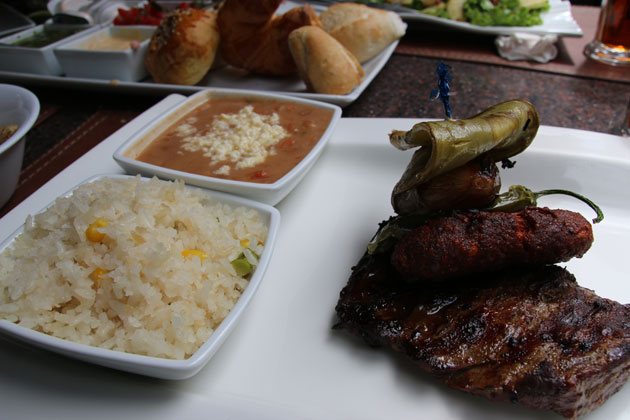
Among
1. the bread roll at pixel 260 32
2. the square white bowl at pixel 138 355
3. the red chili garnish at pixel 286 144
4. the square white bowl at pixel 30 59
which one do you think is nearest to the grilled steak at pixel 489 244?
the square white bowl at pixel 138 355

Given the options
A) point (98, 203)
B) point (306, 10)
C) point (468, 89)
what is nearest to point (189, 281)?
point (98, 203)

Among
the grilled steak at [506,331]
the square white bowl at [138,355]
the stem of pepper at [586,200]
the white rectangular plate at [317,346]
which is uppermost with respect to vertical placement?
the stem of pepper at [586,200]

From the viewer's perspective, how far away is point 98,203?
1787 mm

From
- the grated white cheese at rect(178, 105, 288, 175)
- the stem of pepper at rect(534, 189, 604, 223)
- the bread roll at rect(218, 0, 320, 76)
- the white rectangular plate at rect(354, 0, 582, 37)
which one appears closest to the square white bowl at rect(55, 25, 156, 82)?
the bread roll at rect(218, 0, 320, 76)

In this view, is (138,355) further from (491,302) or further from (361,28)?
(361,28)

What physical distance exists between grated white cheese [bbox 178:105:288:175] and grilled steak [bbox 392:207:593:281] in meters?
1.03

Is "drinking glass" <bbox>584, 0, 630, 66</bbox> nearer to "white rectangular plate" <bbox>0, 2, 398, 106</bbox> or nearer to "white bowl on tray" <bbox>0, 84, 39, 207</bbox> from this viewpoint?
"white rectangular plate" <bbox>0, 2, 398, 106</bbox>

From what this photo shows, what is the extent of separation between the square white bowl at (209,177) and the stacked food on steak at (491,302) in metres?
0.55

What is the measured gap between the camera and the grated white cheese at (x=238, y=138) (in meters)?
2.42

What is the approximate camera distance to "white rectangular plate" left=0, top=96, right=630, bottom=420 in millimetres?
1479

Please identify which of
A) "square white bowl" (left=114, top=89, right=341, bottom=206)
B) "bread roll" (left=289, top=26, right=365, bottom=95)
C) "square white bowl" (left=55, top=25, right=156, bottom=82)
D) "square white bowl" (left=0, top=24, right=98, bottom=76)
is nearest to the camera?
"square white bowl" (left=114, top=89, right=341, bottom=206)

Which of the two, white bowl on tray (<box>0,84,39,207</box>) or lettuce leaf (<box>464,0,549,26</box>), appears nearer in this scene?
white bowl on tray (<box>0,84,39,207</box>)

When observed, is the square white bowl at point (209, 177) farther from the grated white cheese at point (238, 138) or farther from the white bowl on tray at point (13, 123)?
the white bowl on tray at point (13, 123)

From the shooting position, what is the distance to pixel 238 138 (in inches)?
100.0
